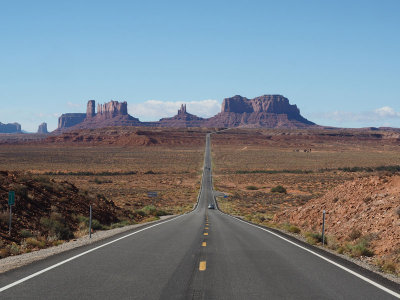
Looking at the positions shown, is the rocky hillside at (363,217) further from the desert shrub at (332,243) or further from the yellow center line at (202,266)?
the yellow center line at (202,266)

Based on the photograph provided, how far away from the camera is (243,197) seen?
197ft

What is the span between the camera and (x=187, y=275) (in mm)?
8531

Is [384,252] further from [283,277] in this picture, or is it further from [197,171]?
[197,171]

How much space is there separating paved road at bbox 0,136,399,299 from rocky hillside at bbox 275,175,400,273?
2.12 m

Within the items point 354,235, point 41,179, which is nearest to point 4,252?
point 41,179

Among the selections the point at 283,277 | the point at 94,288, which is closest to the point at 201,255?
the point at 283,277

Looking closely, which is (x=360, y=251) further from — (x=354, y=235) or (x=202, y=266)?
(x=202, y=266)

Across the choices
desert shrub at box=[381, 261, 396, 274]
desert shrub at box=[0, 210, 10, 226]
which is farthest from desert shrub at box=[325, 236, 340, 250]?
desert shrub at box=[0, 210, 10, 226]

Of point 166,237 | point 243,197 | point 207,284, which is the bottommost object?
point 243,197

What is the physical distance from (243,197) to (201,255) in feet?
162

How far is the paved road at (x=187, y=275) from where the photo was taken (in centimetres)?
711

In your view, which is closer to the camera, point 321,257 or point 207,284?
point 207,284

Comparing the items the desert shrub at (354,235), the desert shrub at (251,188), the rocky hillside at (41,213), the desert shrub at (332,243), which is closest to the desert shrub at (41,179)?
the rocky hillside at (41,213)

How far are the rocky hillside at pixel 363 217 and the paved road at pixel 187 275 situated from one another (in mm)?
2121
